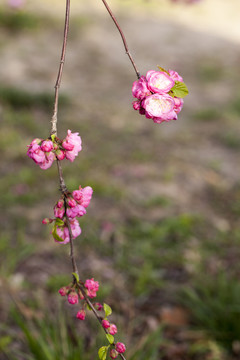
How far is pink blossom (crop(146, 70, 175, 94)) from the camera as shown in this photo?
874 millimetres

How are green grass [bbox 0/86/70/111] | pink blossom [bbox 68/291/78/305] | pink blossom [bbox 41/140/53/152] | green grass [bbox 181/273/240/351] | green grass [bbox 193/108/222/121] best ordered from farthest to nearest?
green grass [bbox 193/108/222/121], green grass [bbox 0/86/70/111], green grass [bbox 181/273/240/351], pink blossom [bbox 68/291/78/305], pink blossom [bbox 41/140/53/152]

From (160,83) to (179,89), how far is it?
0.06 m

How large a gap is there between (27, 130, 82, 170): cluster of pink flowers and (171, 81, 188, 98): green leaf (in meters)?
0.26

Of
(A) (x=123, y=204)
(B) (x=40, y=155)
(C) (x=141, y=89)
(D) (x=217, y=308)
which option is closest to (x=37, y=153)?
(B) (x=40, y=155)

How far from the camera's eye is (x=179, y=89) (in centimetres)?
91

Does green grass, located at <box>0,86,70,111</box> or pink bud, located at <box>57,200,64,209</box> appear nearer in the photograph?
pink bud, located at <box>57,200,64,209</box>

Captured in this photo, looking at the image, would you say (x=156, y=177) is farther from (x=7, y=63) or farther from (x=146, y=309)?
(x=7, y=63)

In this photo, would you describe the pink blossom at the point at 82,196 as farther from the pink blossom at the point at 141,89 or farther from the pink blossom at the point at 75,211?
the pink blossom at the point at 141,89

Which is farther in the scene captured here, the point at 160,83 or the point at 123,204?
the point at 123,204

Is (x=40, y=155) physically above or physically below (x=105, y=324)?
above

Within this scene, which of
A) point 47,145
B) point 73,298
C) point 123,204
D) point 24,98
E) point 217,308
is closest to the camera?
point 47,145

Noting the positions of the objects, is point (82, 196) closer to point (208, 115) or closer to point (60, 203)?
point (60, 203)

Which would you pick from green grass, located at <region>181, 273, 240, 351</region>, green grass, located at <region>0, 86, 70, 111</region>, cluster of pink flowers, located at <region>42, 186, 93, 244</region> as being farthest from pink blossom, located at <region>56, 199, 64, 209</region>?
green grass, located at <region>0, 86, 70, 111</region>

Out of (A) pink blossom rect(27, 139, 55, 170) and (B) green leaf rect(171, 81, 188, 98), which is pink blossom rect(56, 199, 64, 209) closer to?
(A) pink blossom rect(27, 139, 55, 170)
